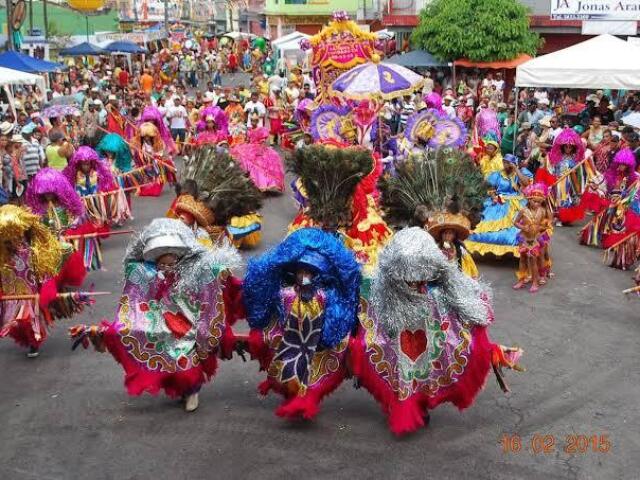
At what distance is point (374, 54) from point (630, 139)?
4944 millimetres

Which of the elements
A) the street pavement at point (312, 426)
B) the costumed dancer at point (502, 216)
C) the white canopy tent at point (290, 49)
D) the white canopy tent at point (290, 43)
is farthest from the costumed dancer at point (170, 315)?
the white canopy tent at point (290, 49)

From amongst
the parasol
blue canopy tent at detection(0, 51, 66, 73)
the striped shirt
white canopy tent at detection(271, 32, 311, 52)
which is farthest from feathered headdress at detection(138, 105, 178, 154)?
white canopy tent at detection(271, 32, 311, 52)

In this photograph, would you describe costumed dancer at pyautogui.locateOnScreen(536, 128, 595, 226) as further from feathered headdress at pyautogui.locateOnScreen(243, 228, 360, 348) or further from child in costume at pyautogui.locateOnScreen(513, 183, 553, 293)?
feathered headdress at pyautogui.locateOnScreen(243, 228, 360, 348)

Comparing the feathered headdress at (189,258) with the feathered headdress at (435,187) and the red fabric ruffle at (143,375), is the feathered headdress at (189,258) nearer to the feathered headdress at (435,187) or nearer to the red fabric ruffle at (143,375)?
the red fabric ruffle at (143,375)

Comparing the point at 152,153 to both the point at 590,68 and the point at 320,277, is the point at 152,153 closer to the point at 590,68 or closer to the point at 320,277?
the point at 590,68

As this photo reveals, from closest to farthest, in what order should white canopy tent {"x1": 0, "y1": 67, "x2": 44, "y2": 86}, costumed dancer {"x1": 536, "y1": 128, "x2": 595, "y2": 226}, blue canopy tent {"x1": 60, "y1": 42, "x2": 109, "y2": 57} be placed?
costumed dancer {"x1": 536, "y1": 128, "x2": 595, "y2": 226} < white canopy tent {"x1": 0, "y1": 67, "x2": 44, "y2": 86} < blue canopy tent {"x1": 60, "y1": 42, "x2": 109, "y2": 57}

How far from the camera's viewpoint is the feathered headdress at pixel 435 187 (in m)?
6.21

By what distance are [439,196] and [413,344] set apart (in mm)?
1304

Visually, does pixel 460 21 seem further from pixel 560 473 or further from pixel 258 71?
pixel 560 473

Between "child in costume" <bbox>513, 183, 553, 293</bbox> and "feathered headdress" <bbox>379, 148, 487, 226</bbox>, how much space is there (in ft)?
9.33

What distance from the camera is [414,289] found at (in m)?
5.28

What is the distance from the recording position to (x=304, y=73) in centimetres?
2461

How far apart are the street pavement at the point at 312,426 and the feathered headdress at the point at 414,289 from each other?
36.4 inches

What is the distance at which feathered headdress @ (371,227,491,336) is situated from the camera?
5.09m
